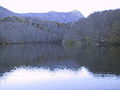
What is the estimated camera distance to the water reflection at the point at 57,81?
36.2 m

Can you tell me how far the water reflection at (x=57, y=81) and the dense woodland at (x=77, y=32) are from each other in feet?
288

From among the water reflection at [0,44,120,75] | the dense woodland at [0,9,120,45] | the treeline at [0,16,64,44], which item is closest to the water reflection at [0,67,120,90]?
the water reflection at [0,44,120,75]

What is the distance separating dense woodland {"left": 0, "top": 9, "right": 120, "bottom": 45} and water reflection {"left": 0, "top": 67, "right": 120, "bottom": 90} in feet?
288

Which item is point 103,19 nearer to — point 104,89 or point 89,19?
point 89,19

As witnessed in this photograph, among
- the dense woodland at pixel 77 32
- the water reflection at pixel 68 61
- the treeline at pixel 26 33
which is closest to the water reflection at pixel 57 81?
the water reflection at pixel 68 61

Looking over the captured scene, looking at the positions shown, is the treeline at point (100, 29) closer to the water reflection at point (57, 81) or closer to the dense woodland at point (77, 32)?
the dense woodland at point (77, 32)

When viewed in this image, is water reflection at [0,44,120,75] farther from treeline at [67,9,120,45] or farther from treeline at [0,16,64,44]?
treeline at [0,16,64,44]

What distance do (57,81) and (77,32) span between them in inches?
5321

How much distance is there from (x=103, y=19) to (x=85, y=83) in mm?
130765

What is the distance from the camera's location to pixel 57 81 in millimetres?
41062

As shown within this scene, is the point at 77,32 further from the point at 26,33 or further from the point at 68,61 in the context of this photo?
the point at 68,61

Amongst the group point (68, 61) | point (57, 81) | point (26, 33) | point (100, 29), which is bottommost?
point (68, 61)

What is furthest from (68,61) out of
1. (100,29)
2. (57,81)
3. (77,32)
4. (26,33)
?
(26,33)

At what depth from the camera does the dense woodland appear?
14594cm
